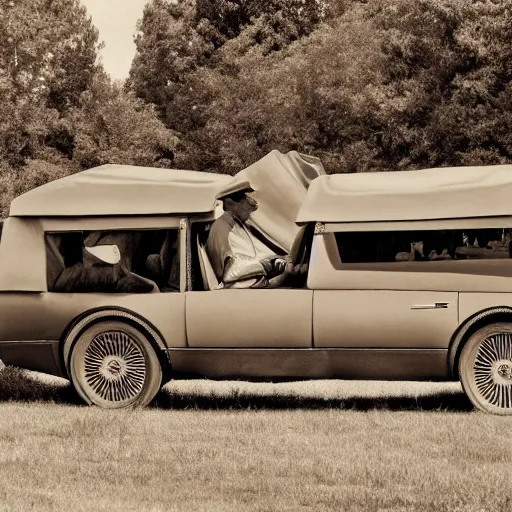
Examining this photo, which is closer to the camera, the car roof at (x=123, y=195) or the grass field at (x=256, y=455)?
the grass field at (x=256, y=455)

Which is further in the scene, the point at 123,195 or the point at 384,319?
the point at 123,195

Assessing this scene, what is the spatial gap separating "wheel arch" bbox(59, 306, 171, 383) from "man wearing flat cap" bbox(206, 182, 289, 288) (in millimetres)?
708

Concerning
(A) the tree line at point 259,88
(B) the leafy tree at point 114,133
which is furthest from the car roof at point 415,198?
(B) the leafy tree at point 114,133

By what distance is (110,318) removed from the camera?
1037 centimetres

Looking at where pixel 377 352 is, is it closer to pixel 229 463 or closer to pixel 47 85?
pixel 229 463

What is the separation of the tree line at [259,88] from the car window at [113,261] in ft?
86.0

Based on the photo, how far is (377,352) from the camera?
32.1ft

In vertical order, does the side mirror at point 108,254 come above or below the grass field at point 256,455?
above

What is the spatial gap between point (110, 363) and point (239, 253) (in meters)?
1.40

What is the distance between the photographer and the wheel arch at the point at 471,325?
971cm

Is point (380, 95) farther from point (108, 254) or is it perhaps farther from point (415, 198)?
point (415, 198)

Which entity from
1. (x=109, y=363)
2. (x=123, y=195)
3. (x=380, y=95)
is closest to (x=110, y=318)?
(x=109, y=363)

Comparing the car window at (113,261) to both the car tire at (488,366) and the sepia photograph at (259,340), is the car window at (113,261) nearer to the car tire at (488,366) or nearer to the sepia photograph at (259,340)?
the sepia photograph at (259,340)

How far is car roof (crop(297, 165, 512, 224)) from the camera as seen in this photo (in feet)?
32.2
